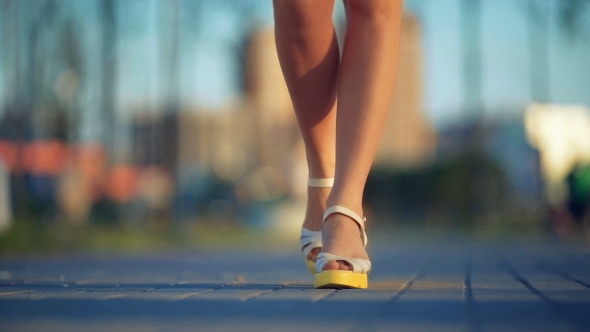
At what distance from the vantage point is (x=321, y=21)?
114 inches

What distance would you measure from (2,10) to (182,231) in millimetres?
3795

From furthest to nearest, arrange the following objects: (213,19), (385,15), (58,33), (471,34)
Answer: (471,34) → (213,19) → (58,33) → (385,15)

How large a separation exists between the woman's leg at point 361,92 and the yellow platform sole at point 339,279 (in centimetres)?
18

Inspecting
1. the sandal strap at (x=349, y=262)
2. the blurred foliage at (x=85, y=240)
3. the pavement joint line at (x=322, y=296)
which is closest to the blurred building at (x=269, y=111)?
the blurred foliage at (x=85, y=240)

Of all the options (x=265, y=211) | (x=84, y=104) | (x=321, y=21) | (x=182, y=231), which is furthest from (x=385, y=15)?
(x=265, y=211)

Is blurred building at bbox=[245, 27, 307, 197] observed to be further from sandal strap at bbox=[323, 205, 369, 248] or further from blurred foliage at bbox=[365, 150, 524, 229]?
sandal strap at bbox=[323, 205, 369, 248]

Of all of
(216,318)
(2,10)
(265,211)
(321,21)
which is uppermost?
(2,10)

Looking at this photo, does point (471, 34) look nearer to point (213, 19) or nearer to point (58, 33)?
point (213, 19)

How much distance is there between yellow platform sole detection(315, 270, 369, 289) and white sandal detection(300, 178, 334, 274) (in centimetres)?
33

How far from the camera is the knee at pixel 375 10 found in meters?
2.81

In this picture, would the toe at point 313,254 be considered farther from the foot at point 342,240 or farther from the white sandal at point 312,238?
the foot at point 342,240

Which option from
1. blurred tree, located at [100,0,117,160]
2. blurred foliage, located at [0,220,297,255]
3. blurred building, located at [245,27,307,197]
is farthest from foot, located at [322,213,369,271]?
blurred building, located at [245,27,307,197]

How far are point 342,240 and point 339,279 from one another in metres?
0.16

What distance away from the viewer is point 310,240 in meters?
2.95
